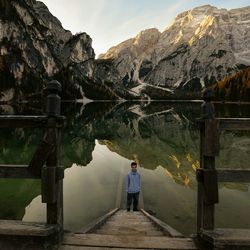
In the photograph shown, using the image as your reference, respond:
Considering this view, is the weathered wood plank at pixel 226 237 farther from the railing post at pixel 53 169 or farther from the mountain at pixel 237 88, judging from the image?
the mountain at pixel 237 88

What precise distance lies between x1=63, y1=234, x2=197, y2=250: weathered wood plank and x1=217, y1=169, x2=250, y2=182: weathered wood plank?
1.57 metres

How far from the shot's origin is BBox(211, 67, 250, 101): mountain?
173000 mm

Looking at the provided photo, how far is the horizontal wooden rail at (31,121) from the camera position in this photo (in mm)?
8034

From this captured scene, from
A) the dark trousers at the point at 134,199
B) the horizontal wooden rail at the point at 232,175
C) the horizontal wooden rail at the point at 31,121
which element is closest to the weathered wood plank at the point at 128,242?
the horizontal wooden rail at the point at 232,175

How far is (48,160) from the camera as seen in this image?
8.14 metres

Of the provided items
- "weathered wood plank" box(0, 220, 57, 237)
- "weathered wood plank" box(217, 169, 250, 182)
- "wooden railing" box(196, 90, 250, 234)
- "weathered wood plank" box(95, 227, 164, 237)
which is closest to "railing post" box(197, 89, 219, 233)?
"wooden railing" box(196, 90, 250, 234)

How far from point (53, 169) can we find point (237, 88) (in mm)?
182737

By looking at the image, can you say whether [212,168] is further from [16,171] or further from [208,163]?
[16,171]

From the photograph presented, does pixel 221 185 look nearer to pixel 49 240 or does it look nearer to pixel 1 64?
pixel 49 240

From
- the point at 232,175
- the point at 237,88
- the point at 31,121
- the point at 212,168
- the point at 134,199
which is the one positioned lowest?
the point at 134,199

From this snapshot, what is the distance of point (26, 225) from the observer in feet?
26.7

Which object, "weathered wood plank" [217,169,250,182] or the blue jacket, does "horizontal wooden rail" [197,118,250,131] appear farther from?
the blue jacket

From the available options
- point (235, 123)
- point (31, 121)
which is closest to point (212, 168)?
point (235, 123)

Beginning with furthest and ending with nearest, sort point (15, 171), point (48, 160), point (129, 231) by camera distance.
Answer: point (129, 231)
point (48, 160)
point (15, 171)
